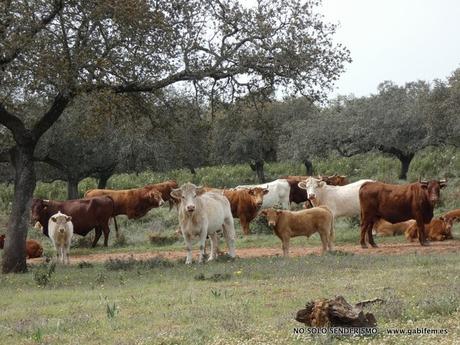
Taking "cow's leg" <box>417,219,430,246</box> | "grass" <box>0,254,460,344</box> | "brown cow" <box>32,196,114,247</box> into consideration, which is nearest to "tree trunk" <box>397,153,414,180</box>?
"brown cow" <box>32,196,114,247</box>

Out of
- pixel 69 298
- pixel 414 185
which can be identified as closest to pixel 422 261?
pixel 414 185

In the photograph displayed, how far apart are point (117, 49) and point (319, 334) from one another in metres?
10.2

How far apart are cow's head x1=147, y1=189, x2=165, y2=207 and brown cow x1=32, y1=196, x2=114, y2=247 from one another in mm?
2576

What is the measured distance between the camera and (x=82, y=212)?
73.0 feet

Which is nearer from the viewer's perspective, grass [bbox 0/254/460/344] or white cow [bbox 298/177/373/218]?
grass [bbox 0/254/460/344]

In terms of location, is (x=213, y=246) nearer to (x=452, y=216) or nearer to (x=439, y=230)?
(x=439, y=230)

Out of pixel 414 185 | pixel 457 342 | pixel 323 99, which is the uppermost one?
pixel 323 99

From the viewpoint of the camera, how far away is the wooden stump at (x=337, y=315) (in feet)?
21.9

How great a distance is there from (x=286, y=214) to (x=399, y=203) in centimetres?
345

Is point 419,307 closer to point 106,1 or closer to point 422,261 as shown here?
point 422,261

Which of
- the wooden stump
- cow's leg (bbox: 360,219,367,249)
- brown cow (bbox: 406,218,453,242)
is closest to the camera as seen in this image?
the wooden stump

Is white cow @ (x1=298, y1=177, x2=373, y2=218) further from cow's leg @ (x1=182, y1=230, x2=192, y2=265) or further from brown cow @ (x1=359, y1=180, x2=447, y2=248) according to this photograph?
cow's leg @ (x1=182, y1=230, x2=192, y2=265)

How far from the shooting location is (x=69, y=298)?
434 inches

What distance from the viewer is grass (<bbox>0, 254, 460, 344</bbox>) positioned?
283 inches
